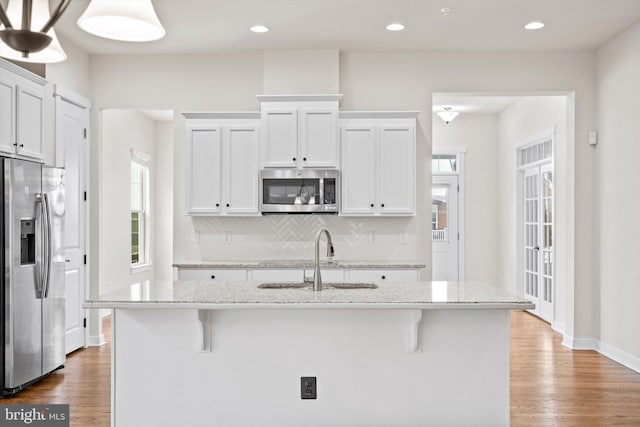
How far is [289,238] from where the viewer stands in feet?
18.9

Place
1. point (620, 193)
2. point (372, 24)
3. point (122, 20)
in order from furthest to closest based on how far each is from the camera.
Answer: point (620, 193) < point (372, 24) < point (122, 20)

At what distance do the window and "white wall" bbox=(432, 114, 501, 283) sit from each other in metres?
4.32

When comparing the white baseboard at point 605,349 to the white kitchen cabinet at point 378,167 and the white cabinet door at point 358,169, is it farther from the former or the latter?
the white cabinet door at point 358,169

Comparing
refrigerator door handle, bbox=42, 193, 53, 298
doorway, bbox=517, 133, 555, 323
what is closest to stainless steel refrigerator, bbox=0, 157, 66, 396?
refrigerator door handle, bbox=42, 193, 53, 298

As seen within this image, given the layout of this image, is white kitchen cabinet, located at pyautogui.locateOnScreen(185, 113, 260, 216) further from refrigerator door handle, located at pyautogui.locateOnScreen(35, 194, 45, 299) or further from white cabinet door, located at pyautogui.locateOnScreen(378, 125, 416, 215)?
refrigerator door handle, located at pyautogui.locateOnScreen(35, 194, 45, 299)

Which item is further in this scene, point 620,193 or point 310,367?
point 620,193

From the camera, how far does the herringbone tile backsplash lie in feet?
18.8

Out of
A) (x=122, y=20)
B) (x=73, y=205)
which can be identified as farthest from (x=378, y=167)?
(x=122, y=20)

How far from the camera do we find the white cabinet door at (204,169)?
548 cm

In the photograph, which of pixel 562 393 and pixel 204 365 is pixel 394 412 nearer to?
pixel 204 365

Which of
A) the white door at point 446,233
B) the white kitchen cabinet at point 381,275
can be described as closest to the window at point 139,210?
the white kitchen cabinet at point 381,275

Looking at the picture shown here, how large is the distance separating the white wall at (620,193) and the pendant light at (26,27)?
4.65 m

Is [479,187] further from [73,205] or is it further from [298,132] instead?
[73,205]

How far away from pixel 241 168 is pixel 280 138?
47 cm
